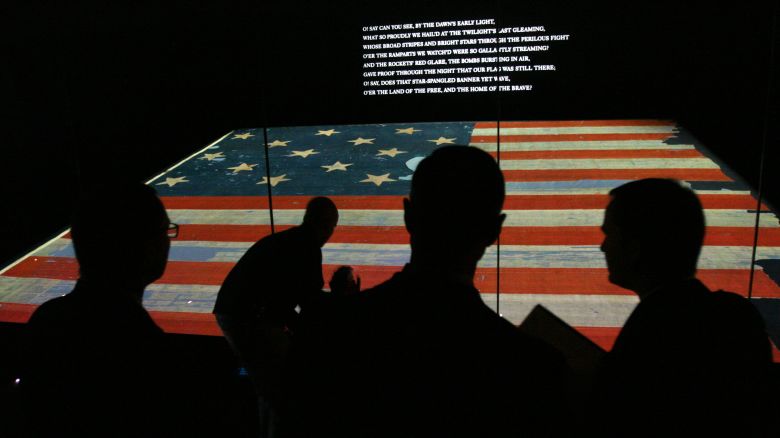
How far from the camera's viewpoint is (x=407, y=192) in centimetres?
552

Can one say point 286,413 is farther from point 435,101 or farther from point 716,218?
point 435,101

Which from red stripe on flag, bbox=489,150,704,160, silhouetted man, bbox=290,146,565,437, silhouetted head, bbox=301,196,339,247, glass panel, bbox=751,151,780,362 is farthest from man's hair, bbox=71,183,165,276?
red stripe on flag, bbox=489,150,704,160

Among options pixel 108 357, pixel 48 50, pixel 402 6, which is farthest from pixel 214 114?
pixel 108 357

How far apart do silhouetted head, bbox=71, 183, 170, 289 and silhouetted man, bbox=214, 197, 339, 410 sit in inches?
30.9

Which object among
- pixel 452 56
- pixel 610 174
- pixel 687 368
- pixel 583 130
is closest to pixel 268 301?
pixel 687 368

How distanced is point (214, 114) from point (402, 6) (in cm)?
292

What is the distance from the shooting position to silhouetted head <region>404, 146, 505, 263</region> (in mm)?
791

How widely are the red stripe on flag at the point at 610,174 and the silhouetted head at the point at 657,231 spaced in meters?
4.65

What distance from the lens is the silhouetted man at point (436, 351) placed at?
737 millimetres

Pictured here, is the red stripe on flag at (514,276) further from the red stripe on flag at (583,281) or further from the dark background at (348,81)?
the dark background at (348,81)

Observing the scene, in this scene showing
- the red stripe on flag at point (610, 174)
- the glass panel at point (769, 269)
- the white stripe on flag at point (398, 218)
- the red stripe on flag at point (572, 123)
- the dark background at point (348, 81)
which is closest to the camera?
the glass panel at point (769, 269)

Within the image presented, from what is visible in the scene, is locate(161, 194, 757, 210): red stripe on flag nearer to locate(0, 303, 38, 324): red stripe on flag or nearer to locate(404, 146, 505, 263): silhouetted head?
locate(0, 303, 38, 324): red stripe on flag

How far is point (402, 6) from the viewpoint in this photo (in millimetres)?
7953

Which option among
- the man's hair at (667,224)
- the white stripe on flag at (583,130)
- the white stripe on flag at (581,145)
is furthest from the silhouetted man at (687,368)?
the white stripe on flag at (583,130)
